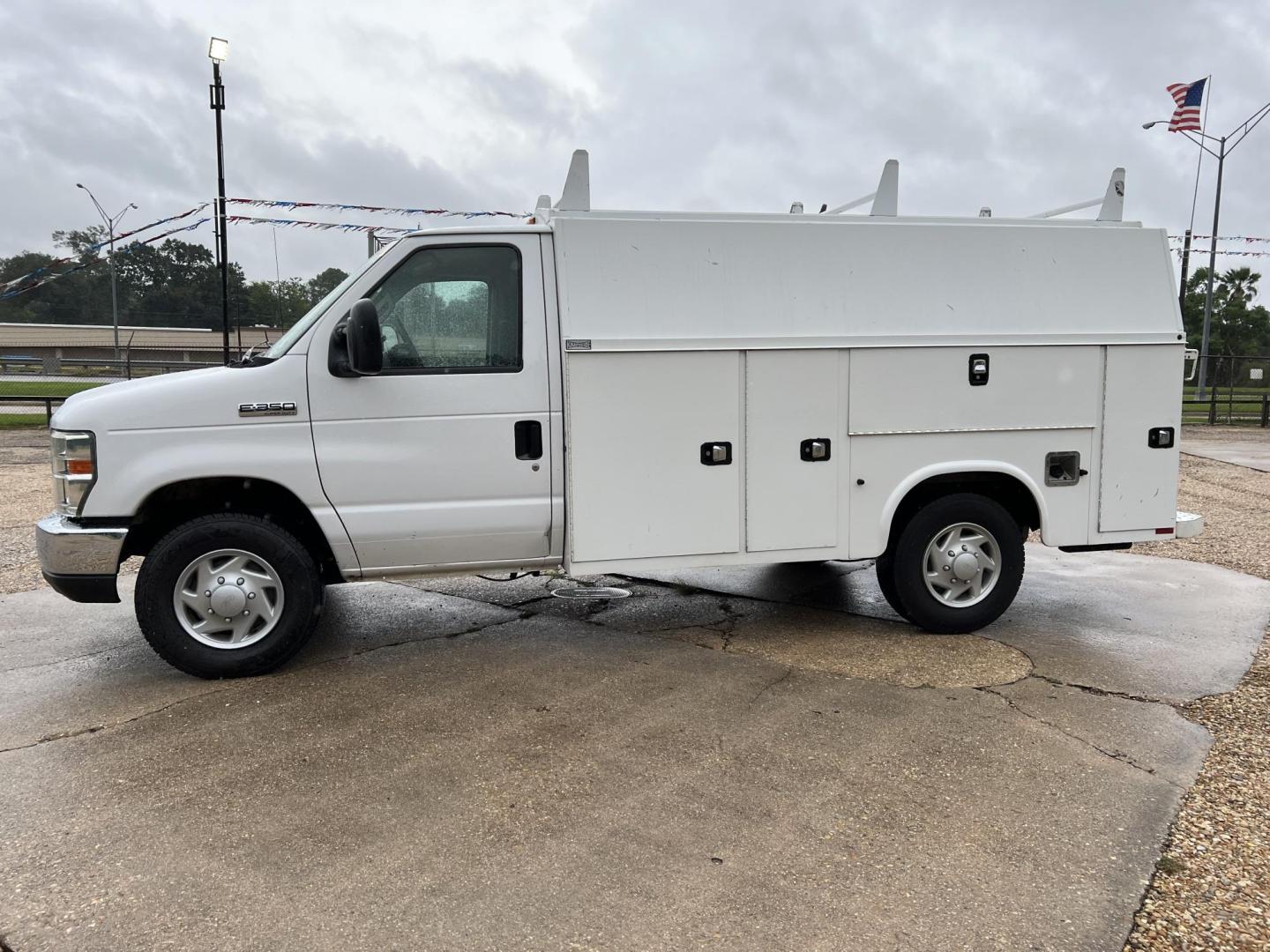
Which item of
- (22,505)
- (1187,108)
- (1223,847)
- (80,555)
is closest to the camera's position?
(1223,847)

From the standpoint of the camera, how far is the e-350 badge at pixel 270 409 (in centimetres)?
469

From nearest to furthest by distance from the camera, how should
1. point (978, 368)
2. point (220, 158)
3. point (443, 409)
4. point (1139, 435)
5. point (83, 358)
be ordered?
point (443, 409)
point (978, 368)
point (1139, 435)
point (220, 158)
point (83, 358)

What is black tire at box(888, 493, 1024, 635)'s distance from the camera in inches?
216

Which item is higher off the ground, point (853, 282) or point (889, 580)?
point (853, 282)

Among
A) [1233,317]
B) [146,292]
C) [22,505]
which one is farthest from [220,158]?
[1233,317]

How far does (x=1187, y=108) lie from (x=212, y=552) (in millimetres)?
27786

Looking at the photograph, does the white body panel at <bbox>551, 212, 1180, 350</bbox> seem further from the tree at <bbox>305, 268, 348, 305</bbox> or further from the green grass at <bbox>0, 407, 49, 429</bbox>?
the green grass at <bbox>0, 407, 49, 429</bbox>

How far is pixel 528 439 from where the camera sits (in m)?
4.97

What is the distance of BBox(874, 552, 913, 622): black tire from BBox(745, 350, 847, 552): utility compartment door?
1.60ft

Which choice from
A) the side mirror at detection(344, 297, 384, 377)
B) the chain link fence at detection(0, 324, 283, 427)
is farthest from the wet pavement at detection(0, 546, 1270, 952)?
the chain link fence at detection(0, 324, 283, 427)

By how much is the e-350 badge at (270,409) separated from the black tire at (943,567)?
3426 mm

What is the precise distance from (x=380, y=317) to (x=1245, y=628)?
553 centimetres

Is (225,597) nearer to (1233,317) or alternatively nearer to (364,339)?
(364,339)

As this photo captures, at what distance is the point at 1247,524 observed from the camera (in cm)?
954
